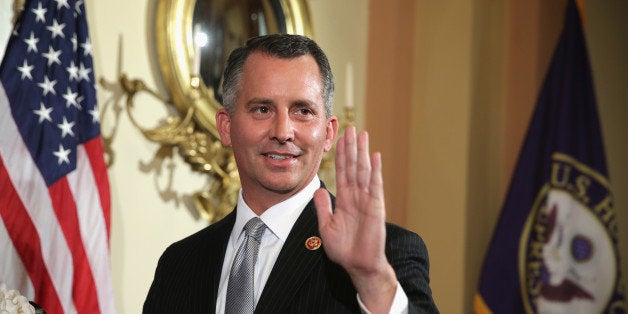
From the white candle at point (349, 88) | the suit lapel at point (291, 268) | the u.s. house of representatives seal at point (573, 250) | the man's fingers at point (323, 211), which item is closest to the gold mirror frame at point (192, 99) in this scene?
the white candle at point (349, 88)

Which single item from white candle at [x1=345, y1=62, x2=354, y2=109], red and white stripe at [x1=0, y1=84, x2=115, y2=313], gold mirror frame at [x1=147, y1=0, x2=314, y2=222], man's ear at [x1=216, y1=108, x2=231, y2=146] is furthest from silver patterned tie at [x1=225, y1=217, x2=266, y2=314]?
white candle at [x1=345, y1=62, x2=354, y2=109]

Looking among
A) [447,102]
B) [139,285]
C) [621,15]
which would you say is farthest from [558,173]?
[139,285]

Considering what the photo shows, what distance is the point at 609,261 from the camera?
4.34 m

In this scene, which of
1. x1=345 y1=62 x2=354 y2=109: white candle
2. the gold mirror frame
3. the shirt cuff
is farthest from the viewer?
x1=345 y1=62 x2=354 y2=109: white candle

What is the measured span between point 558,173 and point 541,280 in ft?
1.83

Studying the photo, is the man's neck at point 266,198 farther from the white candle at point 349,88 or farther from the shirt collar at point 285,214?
the white candle at point 349,88

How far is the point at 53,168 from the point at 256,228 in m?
1.25

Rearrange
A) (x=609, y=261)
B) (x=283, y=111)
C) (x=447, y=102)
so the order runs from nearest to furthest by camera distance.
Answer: (x=283, y=111)
(x=609, y=261)
(x=447, y=102)

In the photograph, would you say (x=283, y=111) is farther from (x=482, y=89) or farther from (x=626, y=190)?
(x=626, y=190)

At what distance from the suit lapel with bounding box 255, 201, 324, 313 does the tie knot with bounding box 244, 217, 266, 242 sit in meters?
0.10

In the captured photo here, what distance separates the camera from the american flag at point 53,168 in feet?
9.82

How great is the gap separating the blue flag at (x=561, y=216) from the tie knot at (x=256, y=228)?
256 centimetres

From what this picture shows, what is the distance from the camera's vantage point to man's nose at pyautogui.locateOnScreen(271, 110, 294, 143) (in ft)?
6.66

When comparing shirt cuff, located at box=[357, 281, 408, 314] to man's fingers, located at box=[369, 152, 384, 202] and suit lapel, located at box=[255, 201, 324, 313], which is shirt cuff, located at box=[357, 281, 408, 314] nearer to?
man's fingers, located at box=[369, 152, 384, 202]
